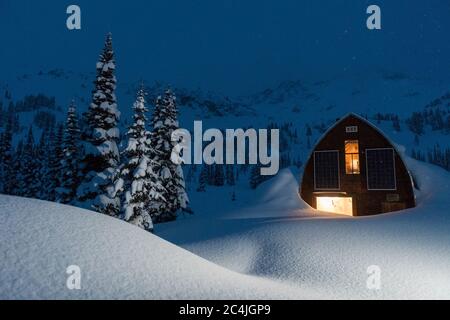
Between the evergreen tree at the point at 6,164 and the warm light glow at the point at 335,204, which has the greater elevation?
the evergreen tree at the point at 6,164

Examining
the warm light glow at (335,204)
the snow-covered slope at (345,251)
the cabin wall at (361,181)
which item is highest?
the cabin wall at (361,181)

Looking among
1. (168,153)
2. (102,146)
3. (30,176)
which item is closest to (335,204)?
(168,153)

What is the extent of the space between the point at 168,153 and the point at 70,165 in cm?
807

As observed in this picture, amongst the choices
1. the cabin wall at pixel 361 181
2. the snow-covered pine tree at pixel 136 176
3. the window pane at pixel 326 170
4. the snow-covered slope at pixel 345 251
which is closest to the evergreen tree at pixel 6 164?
the snow-covered pine tree at pixel 136 176

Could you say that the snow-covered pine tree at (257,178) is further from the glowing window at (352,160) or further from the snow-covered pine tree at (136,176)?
the snow-covered pine tree at (136,176)

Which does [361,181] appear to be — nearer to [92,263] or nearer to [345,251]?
[345,251]

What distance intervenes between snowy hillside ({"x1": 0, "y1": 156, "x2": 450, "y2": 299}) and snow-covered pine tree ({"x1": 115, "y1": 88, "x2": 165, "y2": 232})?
3192 mm

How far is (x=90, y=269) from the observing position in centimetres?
621

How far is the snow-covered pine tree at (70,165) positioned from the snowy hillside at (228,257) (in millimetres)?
8779

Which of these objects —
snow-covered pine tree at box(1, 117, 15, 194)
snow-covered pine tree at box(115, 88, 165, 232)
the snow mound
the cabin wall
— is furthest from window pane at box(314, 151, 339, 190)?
snow-covered pine tree at box(1, 117, 15, 194)

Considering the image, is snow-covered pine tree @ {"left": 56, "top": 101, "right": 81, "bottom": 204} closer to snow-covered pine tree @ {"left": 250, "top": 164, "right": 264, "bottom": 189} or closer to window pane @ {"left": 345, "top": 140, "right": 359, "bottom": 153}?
window pane @ {"left": 345, "top": 140, "right": 359, "bottom": 153}

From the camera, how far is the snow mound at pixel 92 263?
18.3ft

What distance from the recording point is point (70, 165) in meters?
26.8
